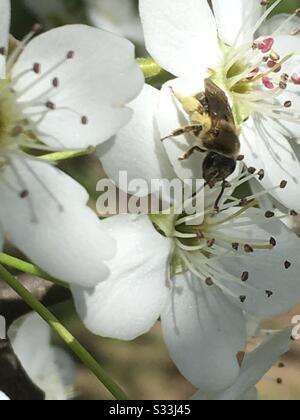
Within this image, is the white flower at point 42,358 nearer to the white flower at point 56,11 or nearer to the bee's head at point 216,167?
the bee's head at point 216,167

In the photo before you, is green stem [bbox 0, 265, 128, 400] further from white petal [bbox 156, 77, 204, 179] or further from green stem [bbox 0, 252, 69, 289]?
white petal [bbox 156, 77, 204, 179]

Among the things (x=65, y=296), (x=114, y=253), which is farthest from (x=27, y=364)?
(x=114, y=253)

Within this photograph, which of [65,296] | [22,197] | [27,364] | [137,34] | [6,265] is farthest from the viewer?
[137,34]

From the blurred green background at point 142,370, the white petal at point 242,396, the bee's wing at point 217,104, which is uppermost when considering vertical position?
the bee's wing at point 217,104

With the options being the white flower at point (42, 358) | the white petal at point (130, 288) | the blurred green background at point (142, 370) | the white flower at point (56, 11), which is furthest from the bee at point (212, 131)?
the blurred green background at point (142, 370)

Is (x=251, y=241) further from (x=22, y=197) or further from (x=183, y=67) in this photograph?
(x=22, y=197)

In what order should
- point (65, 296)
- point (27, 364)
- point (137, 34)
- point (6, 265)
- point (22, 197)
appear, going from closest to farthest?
point (22, 197) → point (6, 265) → point (65, 296) → point (27, 364) → point (137, 34)

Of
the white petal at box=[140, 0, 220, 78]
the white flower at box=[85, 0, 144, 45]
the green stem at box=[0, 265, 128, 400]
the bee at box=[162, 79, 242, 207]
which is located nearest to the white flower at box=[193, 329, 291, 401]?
the green stem at box=[0, 265, 128, 400]

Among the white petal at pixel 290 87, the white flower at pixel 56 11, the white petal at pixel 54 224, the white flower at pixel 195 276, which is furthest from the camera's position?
the white flower at pixel 56 11
